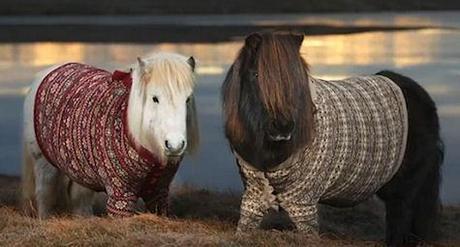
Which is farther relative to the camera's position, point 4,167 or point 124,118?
point 4,167

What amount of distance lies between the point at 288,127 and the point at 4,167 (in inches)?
190

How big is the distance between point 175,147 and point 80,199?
1.60 meters

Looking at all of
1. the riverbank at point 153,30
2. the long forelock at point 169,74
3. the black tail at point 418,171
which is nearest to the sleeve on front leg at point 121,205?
the long forelock at point 169,74

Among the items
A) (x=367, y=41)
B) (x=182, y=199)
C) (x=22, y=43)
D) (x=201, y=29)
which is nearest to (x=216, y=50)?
(x=367, y=41)

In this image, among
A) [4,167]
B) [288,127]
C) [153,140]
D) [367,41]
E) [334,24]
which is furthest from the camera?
[334,24]

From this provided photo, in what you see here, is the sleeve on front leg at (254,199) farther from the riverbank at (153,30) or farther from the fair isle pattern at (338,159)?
the riverbank at (153,30)

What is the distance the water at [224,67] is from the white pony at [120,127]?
1.50 ft

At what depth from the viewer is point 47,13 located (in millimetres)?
43469

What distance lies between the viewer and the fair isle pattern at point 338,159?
5.25 m

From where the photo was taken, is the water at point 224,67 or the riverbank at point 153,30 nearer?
the water at point 224,67

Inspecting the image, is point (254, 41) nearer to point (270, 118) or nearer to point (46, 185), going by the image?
point (270, 118)

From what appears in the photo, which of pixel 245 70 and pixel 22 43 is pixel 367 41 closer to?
pixel 22 43

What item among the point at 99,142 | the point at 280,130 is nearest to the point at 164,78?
the point at 99,142

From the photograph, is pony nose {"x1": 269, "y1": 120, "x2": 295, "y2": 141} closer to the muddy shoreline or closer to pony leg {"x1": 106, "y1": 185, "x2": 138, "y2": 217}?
pony leg {"x1": 106, "y1": 185, "x2": 138, "y2": 217}
